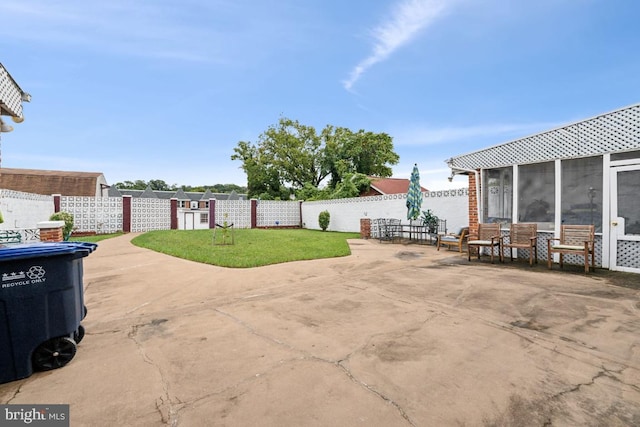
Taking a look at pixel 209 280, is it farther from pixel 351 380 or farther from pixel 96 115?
pixel 96 115

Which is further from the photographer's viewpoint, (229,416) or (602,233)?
(602,233)

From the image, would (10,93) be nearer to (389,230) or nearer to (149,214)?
(389,230)

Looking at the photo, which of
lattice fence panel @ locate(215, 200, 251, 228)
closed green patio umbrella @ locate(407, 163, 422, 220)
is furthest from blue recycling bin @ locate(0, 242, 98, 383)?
lattice fence panel @ locate(215, 200, 251, 228)

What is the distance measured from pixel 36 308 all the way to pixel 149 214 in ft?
64.8

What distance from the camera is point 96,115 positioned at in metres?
17.8

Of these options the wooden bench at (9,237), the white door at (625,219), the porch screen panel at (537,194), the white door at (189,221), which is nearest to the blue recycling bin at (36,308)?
the wooden bench at (9,237)

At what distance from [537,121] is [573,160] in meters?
9.29

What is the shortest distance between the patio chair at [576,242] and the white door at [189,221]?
71.5 ft

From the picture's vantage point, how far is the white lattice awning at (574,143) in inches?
257

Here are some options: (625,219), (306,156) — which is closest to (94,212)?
(306,156)

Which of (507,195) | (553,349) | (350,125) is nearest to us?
(553,349)

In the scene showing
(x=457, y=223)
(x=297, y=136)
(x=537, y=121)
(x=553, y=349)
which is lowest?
(x=553, y=349)

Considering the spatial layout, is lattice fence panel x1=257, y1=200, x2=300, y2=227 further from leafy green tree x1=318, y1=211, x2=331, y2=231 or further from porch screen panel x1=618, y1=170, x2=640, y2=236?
porch screen panel x1=618, y1=170, x2=640, y2=236

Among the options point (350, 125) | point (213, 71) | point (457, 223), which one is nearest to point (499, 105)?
point (457, 223)
